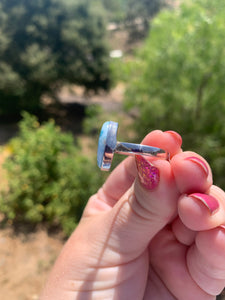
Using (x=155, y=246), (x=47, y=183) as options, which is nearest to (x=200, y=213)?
(x=155, y=246)

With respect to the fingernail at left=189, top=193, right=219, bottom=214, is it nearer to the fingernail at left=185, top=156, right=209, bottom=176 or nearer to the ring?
the fingernail at left=185, top=156, right=209, bottom=176

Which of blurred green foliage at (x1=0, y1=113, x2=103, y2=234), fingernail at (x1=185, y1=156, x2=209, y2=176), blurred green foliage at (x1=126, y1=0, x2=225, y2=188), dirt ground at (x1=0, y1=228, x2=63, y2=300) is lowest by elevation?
dirt ground at (x1=0, y1=228, x2=63, y2=300)

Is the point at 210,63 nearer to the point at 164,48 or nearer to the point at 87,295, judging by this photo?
the point at 164,48

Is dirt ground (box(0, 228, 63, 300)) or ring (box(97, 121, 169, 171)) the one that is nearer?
ring (box(97, 121, 169, 171))

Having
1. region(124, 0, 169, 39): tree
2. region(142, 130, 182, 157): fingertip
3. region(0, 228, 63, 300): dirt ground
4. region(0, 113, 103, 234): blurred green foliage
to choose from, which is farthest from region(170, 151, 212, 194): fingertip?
region(124, 0, 169, 39): tree

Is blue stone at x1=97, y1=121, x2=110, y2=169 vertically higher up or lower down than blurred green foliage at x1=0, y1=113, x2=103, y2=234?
higher up

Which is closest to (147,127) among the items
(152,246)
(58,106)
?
(152,246)
